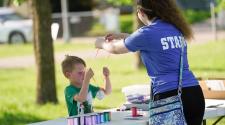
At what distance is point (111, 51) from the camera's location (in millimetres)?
5277

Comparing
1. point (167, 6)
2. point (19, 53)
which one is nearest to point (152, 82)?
point (167, 6)

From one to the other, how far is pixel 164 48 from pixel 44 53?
6895 mm

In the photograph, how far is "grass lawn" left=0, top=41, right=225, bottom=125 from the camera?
1086cm

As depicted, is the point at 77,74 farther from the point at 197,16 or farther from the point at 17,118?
the point at 197,16

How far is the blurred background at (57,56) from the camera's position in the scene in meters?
11.5

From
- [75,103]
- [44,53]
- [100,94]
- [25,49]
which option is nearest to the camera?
[75,103]

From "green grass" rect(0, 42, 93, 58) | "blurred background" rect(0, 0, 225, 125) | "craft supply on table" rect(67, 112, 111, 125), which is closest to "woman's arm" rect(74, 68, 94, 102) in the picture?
"craft supply on table" rect(67, 112, 111, 125)

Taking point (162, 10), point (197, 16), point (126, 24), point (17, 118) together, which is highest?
point (197, 16)

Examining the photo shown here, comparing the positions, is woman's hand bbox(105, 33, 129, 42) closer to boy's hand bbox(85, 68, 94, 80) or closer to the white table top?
boy's hand bbox(85, 68, 94, 80)

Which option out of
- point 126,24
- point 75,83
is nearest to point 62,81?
point 75,83

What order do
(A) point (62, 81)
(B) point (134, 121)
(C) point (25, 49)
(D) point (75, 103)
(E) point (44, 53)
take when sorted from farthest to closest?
(C) point (25, 49) < (A) point (62, 81) < (E) point (44, 53) < (D) point (75, 103) < (B) point (134, 121)

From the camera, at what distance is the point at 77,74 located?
6.15 metres

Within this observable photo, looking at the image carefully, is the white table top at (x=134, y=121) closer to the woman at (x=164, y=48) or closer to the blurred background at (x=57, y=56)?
the woman at (x=164, y=48)

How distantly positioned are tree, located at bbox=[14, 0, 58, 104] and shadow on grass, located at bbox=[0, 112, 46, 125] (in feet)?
3.03
